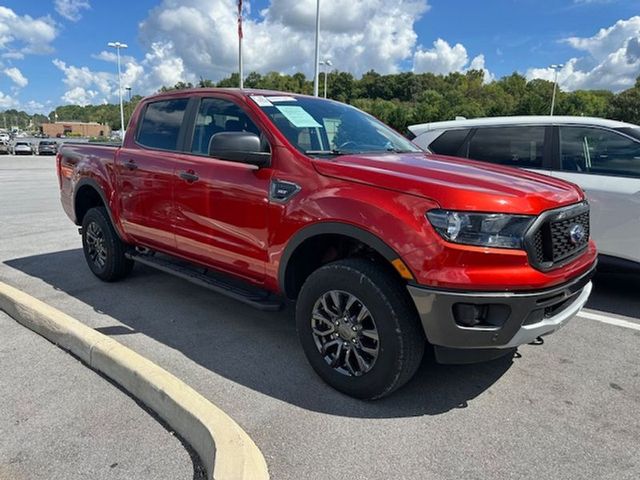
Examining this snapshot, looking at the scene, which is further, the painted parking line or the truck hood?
the painted parking line

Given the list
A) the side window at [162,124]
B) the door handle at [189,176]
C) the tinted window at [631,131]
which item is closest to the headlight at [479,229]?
the door handle at [189,176]

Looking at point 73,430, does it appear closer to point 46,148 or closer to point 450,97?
point 46,148

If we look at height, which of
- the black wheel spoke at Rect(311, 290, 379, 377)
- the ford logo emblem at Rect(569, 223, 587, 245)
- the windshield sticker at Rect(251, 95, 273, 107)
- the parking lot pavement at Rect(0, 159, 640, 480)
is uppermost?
the windshield sticker at Rect(251, 95, 273, 107)

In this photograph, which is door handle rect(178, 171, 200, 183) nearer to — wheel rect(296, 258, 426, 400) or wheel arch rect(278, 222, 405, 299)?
wheel arch rect(278, 222, 405, 299)

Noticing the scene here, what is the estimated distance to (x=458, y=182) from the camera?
271cm

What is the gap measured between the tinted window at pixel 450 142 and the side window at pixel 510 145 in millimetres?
136

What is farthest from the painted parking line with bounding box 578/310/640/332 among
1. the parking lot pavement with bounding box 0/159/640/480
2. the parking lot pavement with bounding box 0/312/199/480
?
the parking lot pavement with bounding box 0/312/199/480

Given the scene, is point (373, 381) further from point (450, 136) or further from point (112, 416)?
point (450, 136)

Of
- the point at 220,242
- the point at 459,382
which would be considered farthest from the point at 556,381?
the point at 220,242

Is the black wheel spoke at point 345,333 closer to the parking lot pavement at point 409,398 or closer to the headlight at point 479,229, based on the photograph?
the parking lot pavement at point 409,398

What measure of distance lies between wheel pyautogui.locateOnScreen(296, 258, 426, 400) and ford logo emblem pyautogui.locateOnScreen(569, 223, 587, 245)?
1.07m

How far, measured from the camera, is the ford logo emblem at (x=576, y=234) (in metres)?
2.93

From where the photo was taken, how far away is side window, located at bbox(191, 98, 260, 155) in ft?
12.5

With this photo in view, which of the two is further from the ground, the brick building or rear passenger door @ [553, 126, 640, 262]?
the brick building
